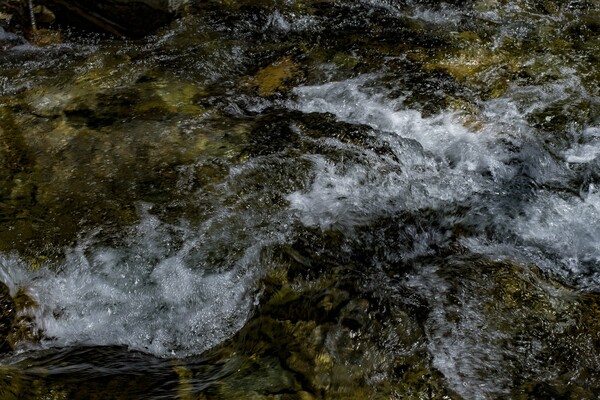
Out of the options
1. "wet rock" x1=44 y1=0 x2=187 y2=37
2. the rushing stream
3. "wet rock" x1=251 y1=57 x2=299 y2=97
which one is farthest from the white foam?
"wet rock" x1=44 y1=0 x2=187 y2=37

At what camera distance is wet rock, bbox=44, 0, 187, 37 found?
599 cm

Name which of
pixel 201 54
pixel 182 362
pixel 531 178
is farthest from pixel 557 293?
pixel 201 54

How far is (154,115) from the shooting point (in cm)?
459

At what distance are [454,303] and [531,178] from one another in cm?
169

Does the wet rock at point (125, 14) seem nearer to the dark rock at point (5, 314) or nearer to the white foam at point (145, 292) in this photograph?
the white foam at point (145, 292)

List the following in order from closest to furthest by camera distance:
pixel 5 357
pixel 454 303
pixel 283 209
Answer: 1. pixel 5 357
2. pixel 454 303
3. pixel 283 209

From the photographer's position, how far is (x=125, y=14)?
598 cm

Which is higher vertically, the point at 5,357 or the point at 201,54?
the point at 201,54

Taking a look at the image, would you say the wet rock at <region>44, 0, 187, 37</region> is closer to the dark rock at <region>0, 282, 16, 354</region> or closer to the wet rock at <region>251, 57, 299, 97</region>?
the wet rock at <region>251, 57, 299, 97</region>

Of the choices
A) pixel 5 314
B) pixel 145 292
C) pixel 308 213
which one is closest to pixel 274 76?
pixel 308 213

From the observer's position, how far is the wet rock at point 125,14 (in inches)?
236

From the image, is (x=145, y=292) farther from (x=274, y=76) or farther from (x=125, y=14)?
(x=125, y=14)

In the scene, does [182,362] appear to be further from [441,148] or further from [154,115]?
[441,148]

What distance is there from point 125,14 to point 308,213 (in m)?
3.91
